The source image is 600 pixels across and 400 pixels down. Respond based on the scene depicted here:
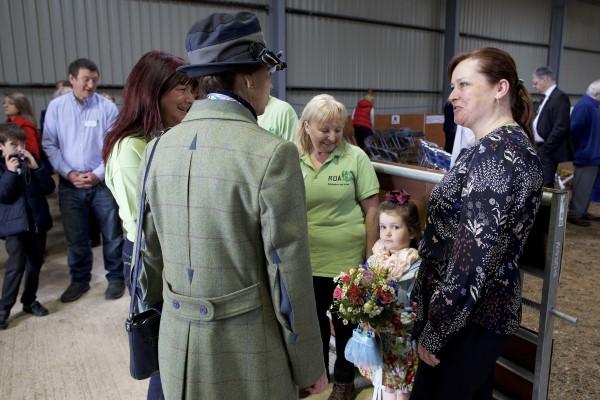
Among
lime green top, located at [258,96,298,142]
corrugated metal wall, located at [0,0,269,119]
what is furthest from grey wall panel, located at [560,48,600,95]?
lime green top, located at [258,96,298,142]

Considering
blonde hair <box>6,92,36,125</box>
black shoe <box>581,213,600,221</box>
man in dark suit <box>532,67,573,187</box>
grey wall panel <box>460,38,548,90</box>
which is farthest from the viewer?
grey wall panel <box>460,38,548,90</box>

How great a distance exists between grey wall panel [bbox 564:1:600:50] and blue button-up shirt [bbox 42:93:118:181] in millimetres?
15632

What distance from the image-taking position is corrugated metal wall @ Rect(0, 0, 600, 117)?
6773mm

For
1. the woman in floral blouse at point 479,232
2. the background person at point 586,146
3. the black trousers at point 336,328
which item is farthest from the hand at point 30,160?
the background person at point 586,146

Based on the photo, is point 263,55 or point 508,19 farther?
point 508,19

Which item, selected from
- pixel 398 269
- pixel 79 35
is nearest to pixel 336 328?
pixel 398 269

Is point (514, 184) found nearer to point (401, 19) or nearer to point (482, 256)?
point (482, 256)

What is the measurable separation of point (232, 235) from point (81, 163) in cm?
308

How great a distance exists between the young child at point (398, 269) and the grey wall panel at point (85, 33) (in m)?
6.47

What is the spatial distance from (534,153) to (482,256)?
0.34 metres

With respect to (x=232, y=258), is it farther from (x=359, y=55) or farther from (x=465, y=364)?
(x=359, y=55)

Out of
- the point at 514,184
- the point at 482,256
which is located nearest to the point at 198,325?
the point at 482,256

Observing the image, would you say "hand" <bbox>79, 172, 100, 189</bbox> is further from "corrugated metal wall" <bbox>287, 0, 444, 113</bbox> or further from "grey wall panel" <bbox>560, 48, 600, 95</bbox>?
"grey wall panel" <bbox>560, 48, 600, 95</bbox>

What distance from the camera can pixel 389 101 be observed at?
37.7ft
